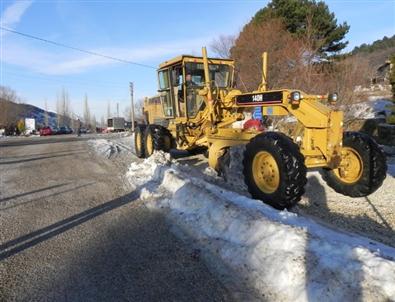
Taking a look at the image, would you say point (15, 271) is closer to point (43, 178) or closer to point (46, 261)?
point (46, 261)

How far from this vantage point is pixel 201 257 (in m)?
5.17

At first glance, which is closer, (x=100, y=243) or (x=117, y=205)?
(x=100, y=243)

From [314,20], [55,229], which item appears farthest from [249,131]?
[314,20]

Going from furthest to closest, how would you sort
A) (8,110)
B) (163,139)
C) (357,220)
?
1. (8,110)
2. (163,139)
3. (357,220)

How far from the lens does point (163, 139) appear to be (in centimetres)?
1346

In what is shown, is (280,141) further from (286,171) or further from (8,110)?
(8,110)

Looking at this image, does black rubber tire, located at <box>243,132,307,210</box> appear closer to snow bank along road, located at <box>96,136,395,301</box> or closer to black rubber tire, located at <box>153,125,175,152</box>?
snow bank along road, located at <box>96,136,395,301</box>

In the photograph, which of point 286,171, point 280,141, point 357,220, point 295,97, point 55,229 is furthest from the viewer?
point 295,97

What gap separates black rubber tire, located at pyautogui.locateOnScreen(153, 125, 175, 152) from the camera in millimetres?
13381

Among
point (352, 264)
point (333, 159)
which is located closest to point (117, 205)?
point (333, 159)

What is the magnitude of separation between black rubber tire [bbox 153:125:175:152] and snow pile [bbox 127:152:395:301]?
626 centimetres

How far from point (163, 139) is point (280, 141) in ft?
22.6

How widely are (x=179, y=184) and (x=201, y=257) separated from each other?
335cm

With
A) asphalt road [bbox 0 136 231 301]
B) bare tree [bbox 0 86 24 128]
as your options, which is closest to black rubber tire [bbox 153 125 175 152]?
asphalt road [bbox 0 136 231 301]
